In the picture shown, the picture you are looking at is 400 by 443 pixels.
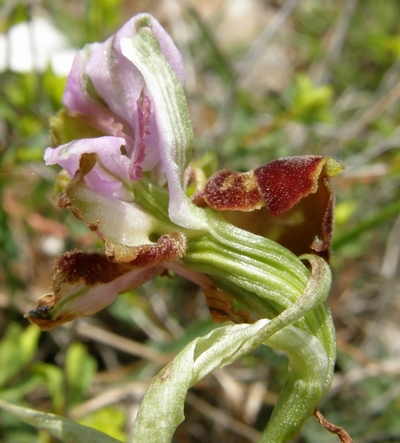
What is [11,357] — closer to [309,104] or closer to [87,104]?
[87,104]

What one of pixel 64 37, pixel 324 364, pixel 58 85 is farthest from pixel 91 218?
pixel 64 37

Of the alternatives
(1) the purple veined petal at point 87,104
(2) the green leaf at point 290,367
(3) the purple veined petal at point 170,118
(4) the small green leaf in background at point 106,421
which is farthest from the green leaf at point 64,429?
(4) the small green leaf in background at point 106,421

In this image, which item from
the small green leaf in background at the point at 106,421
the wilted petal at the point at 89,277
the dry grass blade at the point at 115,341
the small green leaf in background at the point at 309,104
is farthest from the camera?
the dry grass blade at the point at 115,341

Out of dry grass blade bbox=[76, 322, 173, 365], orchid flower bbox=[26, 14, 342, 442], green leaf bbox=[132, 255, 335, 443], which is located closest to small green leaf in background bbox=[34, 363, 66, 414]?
dry grass blade bbox=[76, 322, 173, 365]

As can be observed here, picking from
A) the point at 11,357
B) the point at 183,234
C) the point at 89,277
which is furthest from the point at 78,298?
the point at 11,357

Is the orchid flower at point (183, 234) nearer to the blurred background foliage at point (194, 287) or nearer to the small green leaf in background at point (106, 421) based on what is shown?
the blurred background foliage at point (194, 287)

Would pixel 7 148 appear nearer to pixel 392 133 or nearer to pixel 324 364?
pixel 324 364
